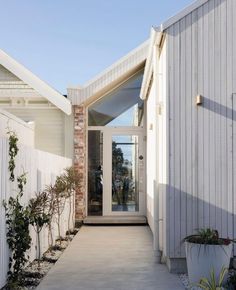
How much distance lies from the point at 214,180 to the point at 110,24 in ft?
34.0

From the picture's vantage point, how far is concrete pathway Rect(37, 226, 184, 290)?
19.2 ft

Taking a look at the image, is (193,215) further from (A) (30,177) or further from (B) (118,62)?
(B) (118,62)

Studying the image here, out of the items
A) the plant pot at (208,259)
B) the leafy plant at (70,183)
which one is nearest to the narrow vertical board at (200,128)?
the plant pot at (208,259)

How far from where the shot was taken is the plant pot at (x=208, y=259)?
5.60 meters

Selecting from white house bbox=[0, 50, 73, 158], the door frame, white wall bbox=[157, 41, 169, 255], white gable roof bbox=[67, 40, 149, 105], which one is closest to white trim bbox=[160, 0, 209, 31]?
white wall bbox=[157, 41, 169, 255]

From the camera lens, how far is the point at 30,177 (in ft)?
22.1

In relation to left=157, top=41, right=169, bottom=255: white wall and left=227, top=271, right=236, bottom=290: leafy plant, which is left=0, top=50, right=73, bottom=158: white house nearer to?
left=157, top=41, right=169, bottom=255: white wall

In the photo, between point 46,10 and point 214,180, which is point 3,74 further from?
point 214,180

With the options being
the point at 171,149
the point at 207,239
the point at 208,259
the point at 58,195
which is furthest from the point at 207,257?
the point at 58,195

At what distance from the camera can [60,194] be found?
8.65 metres

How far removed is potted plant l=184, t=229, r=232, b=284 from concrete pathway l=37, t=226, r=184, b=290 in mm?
312

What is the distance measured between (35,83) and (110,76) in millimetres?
2018

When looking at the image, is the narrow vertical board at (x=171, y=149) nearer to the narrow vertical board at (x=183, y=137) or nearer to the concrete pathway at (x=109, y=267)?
the narrow vertical board at (x=183, y=137)

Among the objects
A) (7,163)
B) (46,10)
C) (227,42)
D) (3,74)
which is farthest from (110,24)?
(7,163)
